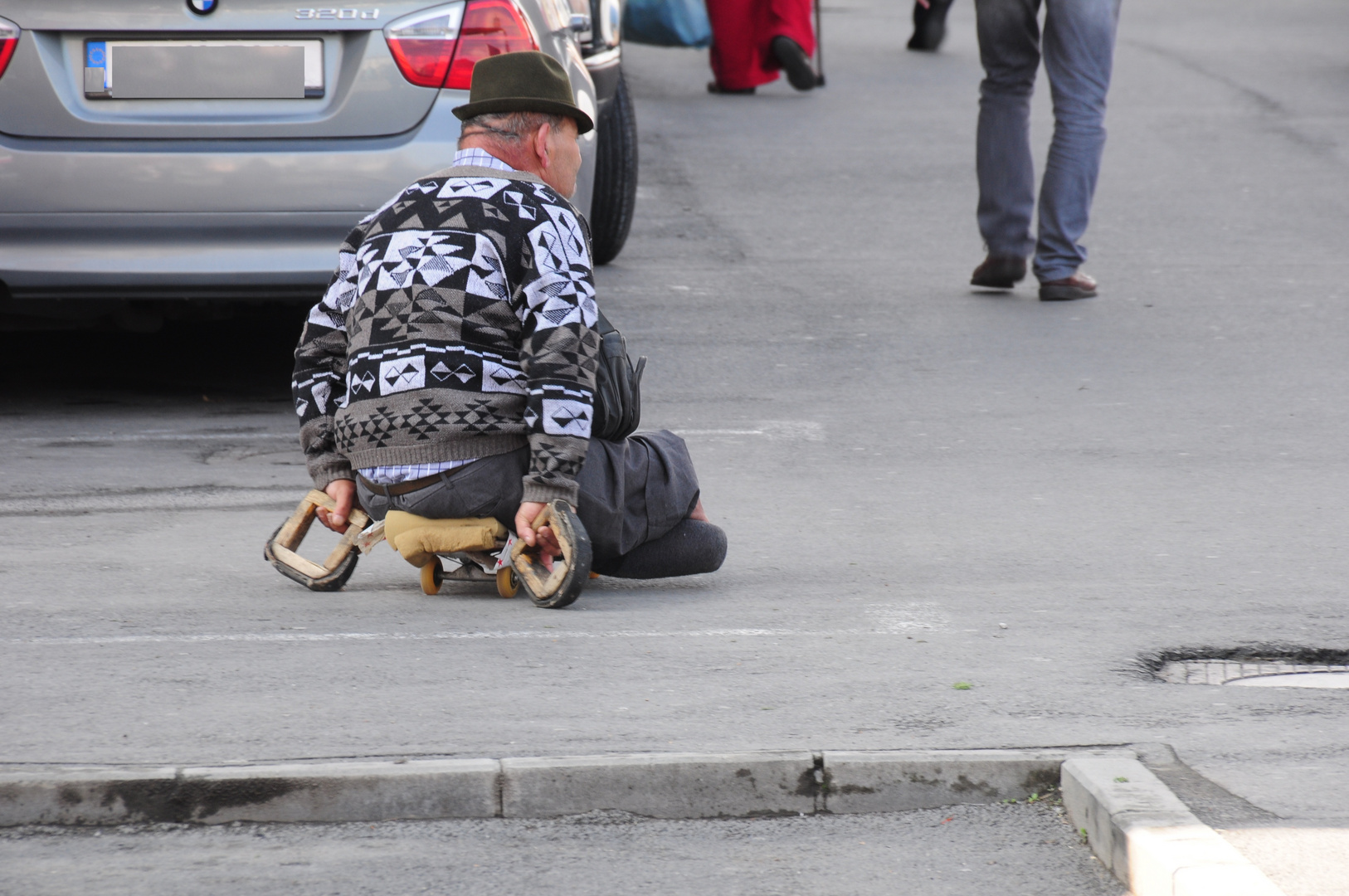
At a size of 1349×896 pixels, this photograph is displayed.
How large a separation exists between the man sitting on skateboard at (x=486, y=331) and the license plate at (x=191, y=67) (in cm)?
158

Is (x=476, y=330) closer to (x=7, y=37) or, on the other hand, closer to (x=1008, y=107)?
(x=7, y=37)

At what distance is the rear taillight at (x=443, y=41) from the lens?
17.7 feet

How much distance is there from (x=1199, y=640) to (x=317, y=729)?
1.85m

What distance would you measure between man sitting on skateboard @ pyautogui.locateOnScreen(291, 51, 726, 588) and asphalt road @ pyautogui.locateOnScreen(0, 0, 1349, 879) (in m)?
0.31

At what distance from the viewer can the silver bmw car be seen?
5.35 metres

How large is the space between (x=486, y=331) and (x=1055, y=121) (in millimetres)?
4354

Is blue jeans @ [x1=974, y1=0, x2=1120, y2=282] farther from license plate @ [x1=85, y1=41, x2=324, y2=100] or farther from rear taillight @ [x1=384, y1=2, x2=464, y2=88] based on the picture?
license plate @ [x1=85, y1=41, x2=324, y2=100]

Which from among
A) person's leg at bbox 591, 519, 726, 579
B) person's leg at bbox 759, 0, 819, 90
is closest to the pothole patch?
person's leg at bbox 591, 519, 726, 579

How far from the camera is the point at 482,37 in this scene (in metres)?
5.43

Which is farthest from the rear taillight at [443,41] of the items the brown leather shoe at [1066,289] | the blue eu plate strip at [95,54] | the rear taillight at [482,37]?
the brown leather shoe at [1066,289]

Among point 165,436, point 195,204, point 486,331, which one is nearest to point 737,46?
point 165,436

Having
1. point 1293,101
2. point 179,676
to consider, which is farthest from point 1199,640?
point 1293,101

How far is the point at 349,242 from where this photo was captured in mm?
4051

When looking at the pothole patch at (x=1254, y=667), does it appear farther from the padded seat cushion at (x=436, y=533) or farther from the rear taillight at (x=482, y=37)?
the rear taillight at (x=482, y=37)
